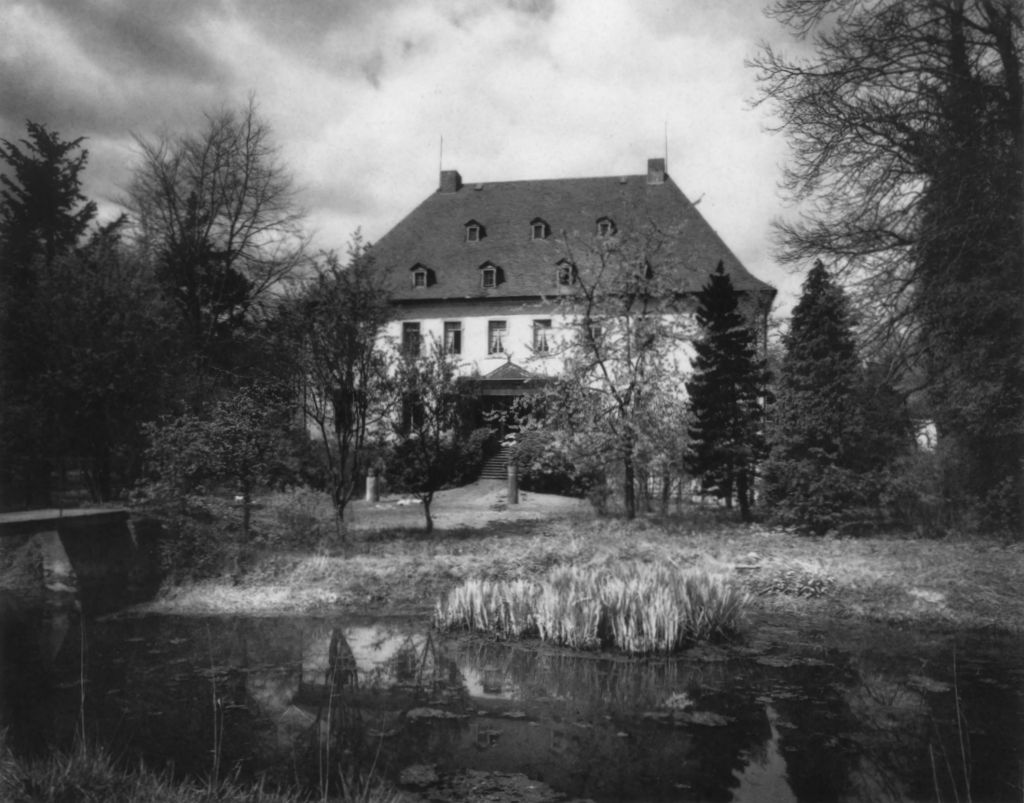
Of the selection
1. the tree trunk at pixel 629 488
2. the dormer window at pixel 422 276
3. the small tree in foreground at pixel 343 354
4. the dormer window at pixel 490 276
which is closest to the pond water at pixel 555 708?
the small tree in foreground at pixel 343 354

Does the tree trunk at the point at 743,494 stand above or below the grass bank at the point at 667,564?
above

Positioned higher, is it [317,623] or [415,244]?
[415,244]

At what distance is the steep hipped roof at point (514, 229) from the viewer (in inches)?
1292

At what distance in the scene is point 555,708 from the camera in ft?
21.9

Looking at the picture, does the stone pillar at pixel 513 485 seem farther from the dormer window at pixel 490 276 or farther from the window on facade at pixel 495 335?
the dormer window at pixel 490 276

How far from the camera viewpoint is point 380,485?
2220 cm

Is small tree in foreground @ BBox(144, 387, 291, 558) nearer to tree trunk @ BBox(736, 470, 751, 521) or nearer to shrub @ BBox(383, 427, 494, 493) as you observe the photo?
shrub @ BBox(383, 427, 494, 493)

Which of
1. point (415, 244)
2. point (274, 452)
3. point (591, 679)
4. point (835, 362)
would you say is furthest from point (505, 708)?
point (415, 244)

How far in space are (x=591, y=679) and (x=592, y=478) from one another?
35.9ft

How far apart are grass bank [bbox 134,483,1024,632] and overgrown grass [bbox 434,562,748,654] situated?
43.7 inches

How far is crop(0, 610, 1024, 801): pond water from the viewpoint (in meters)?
5.39

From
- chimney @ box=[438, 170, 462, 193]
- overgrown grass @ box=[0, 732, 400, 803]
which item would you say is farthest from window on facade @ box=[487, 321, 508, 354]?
overgrown grass @ box=[0, 732, 400, 803]

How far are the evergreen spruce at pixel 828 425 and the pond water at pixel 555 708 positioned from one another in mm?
4989

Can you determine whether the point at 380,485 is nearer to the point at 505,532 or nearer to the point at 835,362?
the point at 505,532
